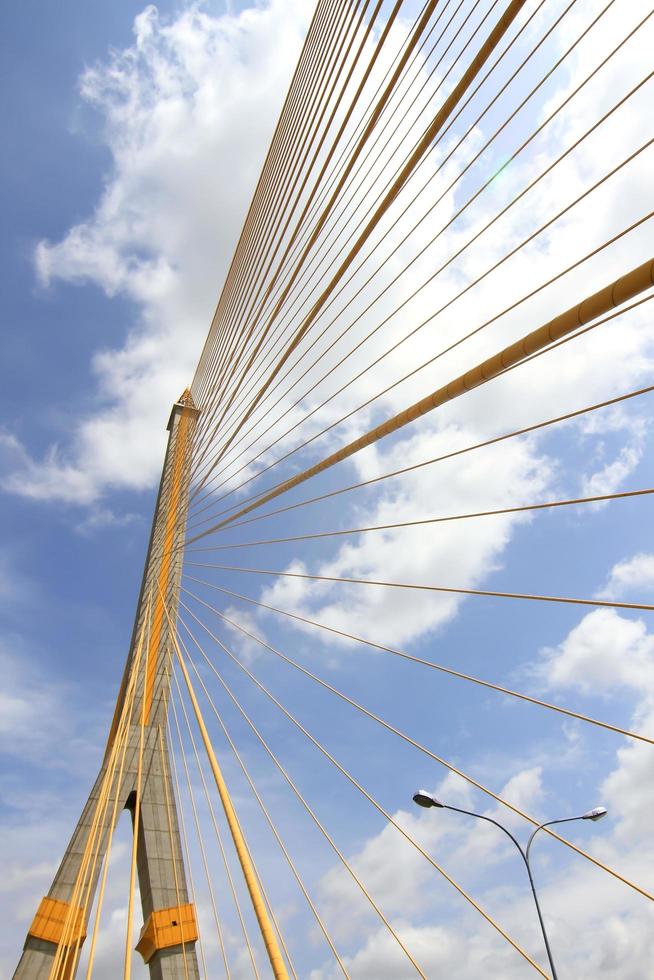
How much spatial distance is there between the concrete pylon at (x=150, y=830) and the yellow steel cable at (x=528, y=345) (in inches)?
168

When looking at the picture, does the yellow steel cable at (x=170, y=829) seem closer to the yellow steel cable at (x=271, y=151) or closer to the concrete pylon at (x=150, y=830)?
the concrete pylon at (x=150, y=830)

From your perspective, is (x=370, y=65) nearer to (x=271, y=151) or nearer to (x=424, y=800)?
(x=271, y=151)

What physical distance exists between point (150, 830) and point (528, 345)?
724cm

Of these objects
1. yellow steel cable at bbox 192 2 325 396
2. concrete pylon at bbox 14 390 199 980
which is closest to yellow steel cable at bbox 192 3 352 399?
yellow steel cable at bbox 192 2 325 396

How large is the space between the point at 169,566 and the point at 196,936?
4.22 meters

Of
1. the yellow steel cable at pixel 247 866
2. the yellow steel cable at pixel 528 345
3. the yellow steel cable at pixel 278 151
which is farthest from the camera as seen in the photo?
the yellow steel cable at pixel 278 151

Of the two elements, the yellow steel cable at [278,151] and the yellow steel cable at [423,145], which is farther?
the yellow steel cable at [278,151]

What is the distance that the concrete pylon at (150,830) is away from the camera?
6.58 m

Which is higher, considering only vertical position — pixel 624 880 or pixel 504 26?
pixel 504 26

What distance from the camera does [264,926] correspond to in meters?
3.04

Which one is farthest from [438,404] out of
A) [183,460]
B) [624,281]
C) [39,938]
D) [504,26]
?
[183,460]

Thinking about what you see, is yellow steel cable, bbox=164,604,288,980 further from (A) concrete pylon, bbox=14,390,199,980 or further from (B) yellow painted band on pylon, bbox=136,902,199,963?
(B) yellow painted band on pylon, bbox=136,902,199,963

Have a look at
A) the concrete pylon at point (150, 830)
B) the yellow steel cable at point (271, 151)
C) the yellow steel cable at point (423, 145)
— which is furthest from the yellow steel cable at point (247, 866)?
the yellow steel cable at point (271, 151)

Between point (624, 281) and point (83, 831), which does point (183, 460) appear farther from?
point (624, 281)
